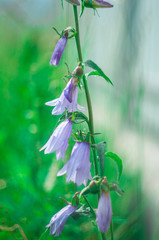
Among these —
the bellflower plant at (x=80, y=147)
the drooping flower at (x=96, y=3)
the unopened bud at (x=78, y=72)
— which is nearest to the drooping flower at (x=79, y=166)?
the bellflower plant at (x=80, y=147)

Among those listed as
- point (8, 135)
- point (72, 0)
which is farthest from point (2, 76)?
point (72, 0)

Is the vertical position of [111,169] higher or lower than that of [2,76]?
lower

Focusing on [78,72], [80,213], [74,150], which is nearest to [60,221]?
[80,213]

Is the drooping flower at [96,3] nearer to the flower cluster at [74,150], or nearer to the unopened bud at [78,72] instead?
the flower cluster at [74,150]

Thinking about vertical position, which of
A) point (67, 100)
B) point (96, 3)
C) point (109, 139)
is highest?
point (96, 3)

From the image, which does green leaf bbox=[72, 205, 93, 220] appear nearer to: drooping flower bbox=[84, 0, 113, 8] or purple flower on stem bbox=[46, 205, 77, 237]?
purple flower on stem bbox=[46, 205, 77, 237]

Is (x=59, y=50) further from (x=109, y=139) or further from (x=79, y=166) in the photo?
(x=109, y=139)

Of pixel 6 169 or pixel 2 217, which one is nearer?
pixel 2 217

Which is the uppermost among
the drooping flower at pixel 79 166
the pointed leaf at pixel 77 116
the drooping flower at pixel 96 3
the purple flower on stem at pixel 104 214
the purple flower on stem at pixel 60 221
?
the drooping flower at pixel 96 3

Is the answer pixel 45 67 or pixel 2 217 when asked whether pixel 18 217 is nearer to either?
pixel 2 217
